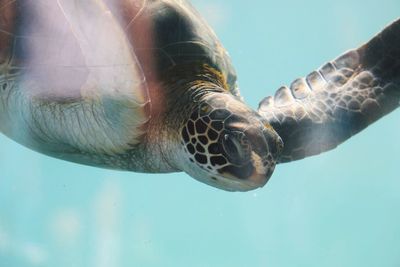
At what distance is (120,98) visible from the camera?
2.26 meters

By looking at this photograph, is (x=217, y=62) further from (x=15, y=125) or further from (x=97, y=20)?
(x=15, y=125)

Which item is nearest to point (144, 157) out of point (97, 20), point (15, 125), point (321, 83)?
point (15, 125)

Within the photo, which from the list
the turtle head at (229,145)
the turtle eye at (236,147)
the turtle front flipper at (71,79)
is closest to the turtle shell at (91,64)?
the turtle front flipper at (71,79)

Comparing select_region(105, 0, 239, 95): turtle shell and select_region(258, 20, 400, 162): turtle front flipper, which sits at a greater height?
select_region(105, 0, 239, 95): turtle shell

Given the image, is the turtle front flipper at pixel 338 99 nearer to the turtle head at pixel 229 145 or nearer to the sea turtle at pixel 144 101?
the sea turtle at pixel 144 101

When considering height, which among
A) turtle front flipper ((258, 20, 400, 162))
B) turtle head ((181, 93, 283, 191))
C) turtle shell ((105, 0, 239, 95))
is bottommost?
turtle front flipper ((258, 20, 400, 162))

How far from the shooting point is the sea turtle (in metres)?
2.19

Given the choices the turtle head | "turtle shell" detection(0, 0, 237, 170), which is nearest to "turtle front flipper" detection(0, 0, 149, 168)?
"turtle shell" detection(0, 0, 237, 170)

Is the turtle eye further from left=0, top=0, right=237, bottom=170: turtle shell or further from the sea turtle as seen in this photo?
left=0, top=0, right=237, bottom=170: turtle shell

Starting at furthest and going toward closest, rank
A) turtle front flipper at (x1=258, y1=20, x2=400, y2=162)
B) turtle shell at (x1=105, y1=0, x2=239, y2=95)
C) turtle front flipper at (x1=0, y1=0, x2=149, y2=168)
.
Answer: turtle front flipper at (x1=258, y1=20, x2=400, y2=162) → turtle shell at (x1=105, y1=0, x2=239, y2=95) → turtle front flipper at (x1=0, y1=0, x2=149, y2=168)

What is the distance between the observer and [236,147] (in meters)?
2.23

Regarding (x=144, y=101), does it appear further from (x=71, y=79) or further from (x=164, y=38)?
(x=164, y=38)

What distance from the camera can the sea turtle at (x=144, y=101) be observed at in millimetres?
2186

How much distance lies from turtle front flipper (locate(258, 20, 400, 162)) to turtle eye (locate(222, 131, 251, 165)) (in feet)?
3.74
